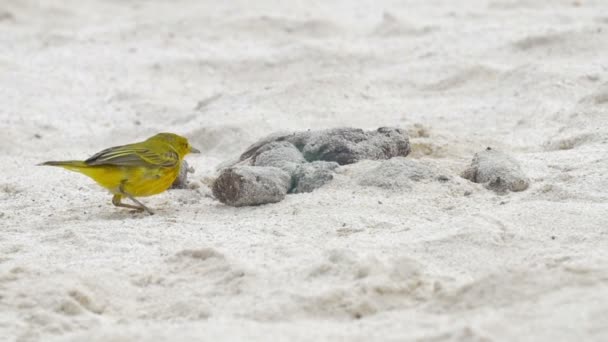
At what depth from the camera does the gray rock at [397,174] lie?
4617 millimetres

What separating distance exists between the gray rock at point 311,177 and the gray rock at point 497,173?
689 millimetres

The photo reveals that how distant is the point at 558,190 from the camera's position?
4.40 m

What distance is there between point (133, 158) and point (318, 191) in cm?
97

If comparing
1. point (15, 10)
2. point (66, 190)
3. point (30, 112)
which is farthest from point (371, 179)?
point (15, 10)

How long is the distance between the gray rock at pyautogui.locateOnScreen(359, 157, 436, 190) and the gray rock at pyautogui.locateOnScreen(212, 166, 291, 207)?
1.35 feet

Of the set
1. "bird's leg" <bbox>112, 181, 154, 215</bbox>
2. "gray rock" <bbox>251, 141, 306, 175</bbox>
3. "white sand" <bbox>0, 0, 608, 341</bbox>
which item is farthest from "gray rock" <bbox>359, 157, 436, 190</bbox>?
"bird's leg" <bbox>112, 181, 154, 215</bbox>

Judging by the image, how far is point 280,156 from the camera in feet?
16.4

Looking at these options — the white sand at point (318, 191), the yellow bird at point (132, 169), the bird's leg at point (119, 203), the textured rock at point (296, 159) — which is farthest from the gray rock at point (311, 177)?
the bird's leg at point (119, 203)

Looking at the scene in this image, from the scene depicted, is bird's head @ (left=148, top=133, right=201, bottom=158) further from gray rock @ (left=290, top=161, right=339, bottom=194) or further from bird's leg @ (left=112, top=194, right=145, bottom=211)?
gray rock @ (left=290, top=161, right=339, bottom=194)

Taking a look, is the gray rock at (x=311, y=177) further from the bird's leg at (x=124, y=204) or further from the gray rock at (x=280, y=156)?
the bird's leg at (x=124, y=204)

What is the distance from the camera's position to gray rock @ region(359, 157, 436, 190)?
4617 millimetres

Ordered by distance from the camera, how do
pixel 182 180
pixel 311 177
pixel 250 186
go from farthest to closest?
pixel 182 180, pixel 311 177, pixel 250 186

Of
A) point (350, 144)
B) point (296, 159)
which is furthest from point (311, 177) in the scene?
point (350, 144)

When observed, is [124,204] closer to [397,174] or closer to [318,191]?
[318,191]
